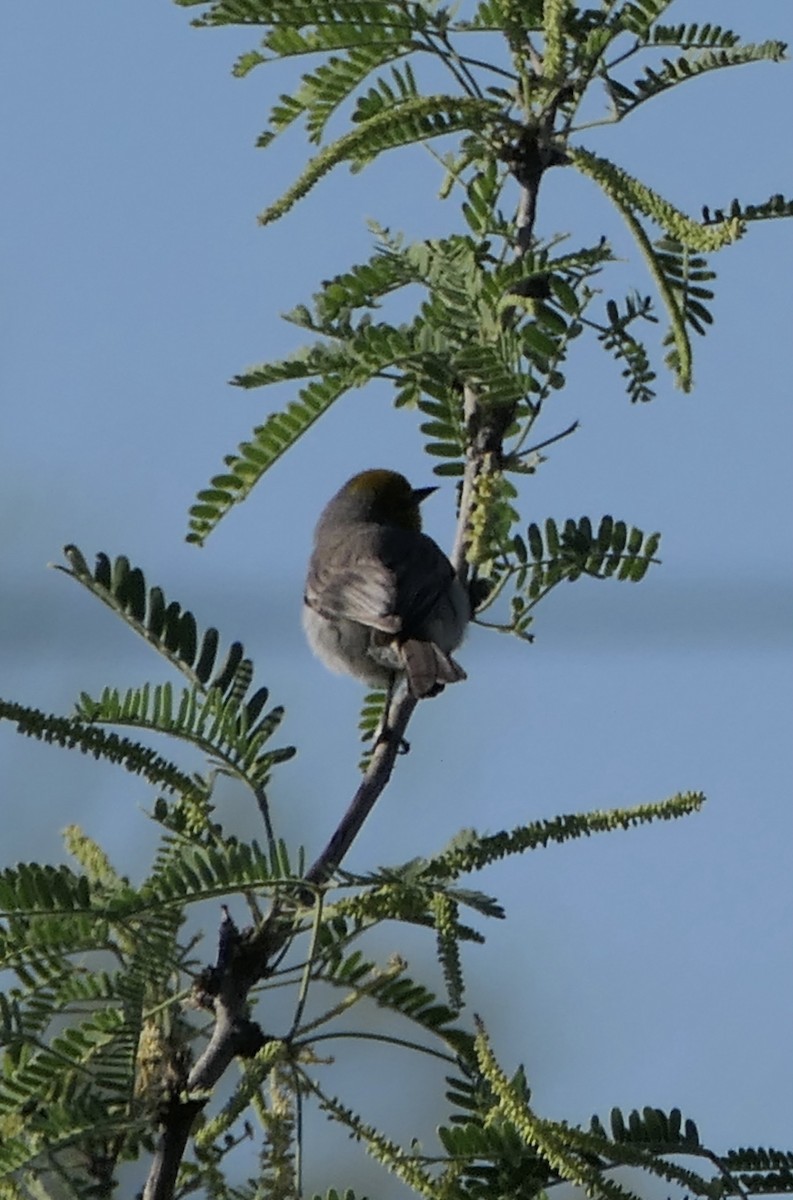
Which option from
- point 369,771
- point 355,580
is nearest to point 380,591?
point 355,580

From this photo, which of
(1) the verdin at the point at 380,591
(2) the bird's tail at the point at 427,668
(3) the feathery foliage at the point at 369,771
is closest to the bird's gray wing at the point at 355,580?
(1) the verdin at the point at 380,591

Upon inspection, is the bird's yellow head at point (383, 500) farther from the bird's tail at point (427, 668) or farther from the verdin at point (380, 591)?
the bird's tail at point (427, 668)

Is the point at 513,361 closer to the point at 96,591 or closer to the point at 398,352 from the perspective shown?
the point at 398,352

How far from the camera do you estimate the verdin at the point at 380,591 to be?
4.98 metres

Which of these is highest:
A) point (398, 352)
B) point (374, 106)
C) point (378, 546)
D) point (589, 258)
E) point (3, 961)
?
point (378, 546)

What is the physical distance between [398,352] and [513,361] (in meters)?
0.17

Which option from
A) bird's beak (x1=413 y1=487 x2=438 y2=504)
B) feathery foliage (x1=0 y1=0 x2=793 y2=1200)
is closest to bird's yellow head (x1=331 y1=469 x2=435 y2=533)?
bird's beak (x1=413 y1=487 x2=438 y2=504)

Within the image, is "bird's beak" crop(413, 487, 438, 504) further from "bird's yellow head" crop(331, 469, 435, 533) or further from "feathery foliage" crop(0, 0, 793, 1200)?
"feathery foliage" crop(0, 0, 793, 1200)

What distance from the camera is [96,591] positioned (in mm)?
2482

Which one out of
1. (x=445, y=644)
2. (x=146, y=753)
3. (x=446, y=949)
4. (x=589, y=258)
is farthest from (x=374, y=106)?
(x=445, y=644)

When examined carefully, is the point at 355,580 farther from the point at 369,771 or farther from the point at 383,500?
the point at 369,771

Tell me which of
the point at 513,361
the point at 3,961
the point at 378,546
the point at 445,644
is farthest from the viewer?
the point at 378,546

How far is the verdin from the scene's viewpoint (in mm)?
4980

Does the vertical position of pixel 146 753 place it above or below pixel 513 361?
below
